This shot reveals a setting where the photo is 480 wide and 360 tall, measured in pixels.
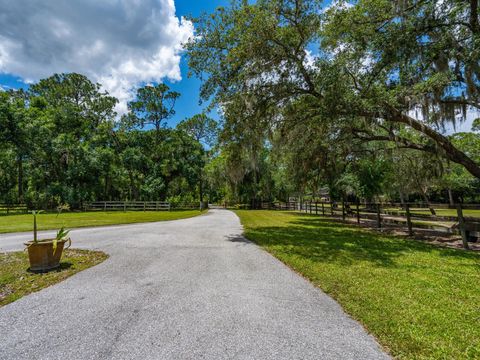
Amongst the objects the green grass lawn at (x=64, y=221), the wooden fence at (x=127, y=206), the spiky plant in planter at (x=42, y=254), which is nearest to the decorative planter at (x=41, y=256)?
the spiky plant in planter at (x=42, y=254)

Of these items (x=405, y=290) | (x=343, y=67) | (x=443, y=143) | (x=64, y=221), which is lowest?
(x=405, y=290)

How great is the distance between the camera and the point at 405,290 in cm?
377

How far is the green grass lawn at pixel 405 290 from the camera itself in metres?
2.46

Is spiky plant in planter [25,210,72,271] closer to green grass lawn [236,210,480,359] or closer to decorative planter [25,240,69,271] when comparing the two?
decorative planter [25,240,69,271]

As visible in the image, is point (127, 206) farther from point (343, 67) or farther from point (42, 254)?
point (343, 67)

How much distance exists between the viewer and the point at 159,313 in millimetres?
3066

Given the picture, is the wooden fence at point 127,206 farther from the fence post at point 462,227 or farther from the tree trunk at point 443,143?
the fence post at point 462,227

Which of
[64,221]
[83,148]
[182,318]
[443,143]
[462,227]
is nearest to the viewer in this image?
[182,318]

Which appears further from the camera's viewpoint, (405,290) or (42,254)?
(42,254)

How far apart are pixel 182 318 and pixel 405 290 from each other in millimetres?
3404

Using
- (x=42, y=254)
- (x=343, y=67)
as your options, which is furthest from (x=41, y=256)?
(x=343, y=67)

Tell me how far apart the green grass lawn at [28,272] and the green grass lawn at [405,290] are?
4.51 meters

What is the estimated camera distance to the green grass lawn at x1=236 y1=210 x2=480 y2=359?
246 centimetres

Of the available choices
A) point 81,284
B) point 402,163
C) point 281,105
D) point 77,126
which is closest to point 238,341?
point 81,284
